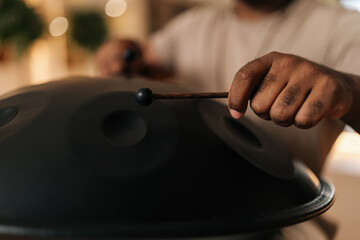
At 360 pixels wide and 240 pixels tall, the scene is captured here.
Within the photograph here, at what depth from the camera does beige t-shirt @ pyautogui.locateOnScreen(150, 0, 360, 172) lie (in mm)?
647

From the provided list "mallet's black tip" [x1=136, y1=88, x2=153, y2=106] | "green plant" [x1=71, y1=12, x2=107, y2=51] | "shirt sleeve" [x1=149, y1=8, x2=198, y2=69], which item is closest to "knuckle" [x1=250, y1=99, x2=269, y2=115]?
"mallet's black tip" [x1=136, y1=88, x2=153, y2=106]

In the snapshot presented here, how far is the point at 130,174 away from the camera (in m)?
0.44

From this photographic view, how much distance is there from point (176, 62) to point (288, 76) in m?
0.94

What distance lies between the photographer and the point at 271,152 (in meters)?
0.60

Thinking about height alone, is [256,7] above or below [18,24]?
above

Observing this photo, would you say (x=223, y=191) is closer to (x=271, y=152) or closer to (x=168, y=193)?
(x=168, y=193)

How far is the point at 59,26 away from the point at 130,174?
123 inches

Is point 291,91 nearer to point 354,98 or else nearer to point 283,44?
point 354,98

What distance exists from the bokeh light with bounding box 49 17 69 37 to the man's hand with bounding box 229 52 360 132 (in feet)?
9.82

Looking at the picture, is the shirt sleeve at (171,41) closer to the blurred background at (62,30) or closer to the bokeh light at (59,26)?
the blurred background at (62,30)

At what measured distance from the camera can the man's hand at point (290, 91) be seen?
0.39m

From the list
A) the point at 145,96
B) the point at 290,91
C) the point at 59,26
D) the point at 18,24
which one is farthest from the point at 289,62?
the point at 59,26

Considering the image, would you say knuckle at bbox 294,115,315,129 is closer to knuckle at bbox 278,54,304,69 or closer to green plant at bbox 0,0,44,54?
knuckle at bbox 278,54,304,69

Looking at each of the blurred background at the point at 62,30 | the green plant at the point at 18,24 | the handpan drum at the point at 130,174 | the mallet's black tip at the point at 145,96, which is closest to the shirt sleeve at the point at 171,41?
the handpan drum at the point at 130,174
